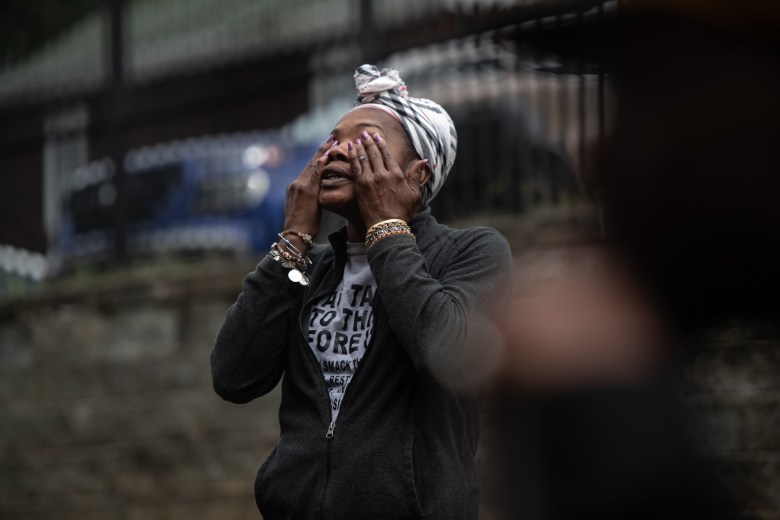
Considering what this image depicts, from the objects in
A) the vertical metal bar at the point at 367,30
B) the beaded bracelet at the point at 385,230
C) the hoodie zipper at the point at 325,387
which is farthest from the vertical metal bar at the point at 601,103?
the vertical metal bar at the point at 367,30

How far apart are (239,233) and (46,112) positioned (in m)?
1.77

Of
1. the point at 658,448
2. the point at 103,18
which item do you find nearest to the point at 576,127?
the point at 103,18

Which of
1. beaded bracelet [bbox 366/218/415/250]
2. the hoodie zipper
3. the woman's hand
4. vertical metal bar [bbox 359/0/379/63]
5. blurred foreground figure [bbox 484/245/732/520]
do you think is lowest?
the hoodie zipper

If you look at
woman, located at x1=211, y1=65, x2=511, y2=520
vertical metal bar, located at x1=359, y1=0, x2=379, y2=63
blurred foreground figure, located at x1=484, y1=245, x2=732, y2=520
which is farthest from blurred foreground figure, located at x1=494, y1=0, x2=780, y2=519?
vertical metal bar, located at x1=359, y1=0, x2=379, y2=63

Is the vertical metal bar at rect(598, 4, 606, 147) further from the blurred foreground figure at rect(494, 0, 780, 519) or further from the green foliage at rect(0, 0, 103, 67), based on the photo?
the green foliage at rect(0, 0, 103, 67)

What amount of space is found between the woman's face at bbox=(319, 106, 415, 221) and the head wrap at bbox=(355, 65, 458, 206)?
26 mm

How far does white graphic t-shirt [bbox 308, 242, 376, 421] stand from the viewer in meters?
2.97

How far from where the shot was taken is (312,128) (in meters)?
8.27

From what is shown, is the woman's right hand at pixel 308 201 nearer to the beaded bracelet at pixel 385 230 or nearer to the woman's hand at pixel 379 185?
the woman's hand at pixel 379 185

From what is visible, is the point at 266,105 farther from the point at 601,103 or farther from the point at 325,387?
the point at 601,103

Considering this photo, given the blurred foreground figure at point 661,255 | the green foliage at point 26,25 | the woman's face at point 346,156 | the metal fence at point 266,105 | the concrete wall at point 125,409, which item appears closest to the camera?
the blurred foreground figure at point 661,255

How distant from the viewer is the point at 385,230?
2.93m

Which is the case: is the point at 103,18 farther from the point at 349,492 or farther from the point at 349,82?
the point at 349,492

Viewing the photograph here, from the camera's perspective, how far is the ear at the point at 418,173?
3.09 metres
